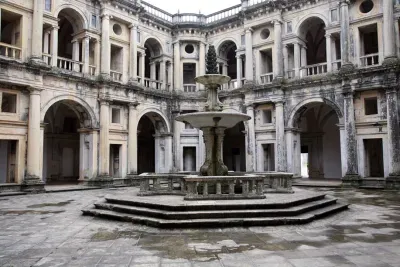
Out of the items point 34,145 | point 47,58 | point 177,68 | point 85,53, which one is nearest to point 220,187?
point 34,145

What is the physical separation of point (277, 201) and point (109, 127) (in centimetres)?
1527

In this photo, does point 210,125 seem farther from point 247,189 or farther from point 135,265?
point 135,265

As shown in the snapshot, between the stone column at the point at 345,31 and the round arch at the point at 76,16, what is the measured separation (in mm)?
16456

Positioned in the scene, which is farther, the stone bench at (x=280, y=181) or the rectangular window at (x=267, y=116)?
the rectangular window at (x=267, y=116)

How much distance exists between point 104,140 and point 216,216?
14.6 m

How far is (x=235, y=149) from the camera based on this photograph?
32.8 m

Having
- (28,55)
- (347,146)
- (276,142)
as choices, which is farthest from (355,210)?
(28,55)

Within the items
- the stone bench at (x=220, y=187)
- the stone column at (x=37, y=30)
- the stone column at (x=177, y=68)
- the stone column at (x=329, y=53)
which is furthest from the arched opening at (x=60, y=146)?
the stone column at (x=329, y=53)

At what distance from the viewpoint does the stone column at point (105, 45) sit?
21.8 metres

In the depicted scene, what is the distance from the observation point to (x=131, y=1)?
23.6 meters

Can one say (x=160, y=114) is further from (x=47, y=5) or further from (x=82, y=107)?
(x=47, y=5)

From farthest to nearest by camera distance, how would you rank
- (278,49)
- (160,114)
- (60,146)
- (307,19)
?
(60,146) → (160,114) → (278,49) → (307,19)

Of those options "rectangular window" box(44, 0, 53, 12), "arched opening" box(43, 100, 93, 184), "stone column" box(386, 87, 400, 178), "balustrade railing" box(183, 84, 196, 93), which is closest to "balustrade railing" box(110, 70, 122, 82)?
"arched opening" box(43, 100, 93, 184)

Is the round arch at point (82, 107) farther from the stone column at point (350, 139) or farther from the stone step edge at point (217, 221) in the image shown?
the stone column at point (350, 139)
